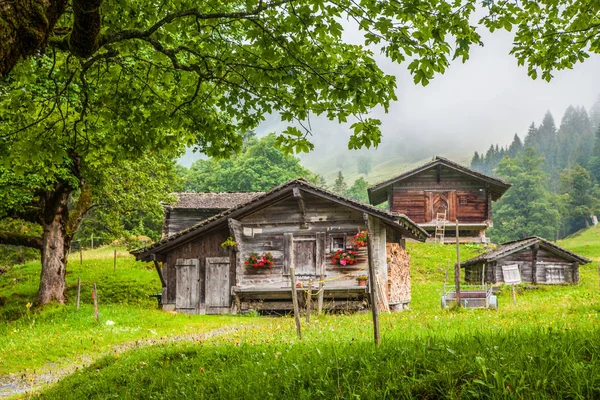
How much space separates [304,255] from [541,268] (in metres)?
17.9

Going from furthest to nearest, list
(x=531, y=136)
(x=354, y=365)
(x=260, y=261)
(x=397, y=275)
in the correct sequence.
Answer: (x=531, y=136) < (x=397, y=275) < (x=260, y=261) < (x=354, y=365)

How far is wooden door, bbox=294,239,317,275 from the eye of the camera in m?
Answer: 21.0

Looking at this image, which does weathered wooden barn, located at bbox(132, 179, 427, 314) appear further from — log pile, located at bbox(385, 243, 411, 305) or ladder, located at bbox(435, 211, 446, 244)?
ladder, located at bbox(435, 211, 446, 244)

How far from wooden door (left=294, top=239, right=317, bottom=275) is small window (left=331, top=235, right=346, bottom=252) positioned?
0.80 meters

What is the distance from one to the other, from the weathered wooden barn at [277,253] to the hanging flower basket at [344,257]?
4 centimetres

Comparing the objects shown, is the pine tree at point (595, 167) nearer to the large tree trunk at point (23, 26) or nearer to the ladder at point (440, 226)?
the ladder at point (440, 226)

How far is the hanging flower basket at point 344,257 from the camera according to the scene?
20.2m

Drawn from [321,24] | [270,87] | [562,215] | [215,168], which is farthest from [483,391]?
[562,215]

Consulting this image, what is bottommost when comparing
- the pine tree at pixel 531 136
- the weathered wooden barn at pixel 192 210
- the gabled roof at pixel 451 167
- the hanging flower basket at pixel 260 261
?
the hanging flower basket at pixel 260 261

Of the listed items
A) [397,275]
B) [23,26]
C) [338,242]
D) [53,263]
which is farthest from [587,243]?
[23,26]

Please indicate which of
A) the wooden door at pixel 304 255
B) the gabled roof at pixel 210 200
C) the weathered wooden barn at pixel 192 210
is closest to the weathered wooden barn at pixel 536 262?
the wooden door at pixel 304 255

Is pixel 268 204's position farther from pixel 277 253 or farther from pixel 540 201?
pixel 540 201

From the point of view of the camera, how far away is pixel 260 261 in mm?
20938

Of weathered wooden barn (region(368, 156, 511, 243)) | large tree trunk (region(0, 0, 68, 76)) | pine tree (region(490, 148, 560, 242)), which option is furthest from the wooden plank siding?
pine tree (region(490, 148, 560, 242))
